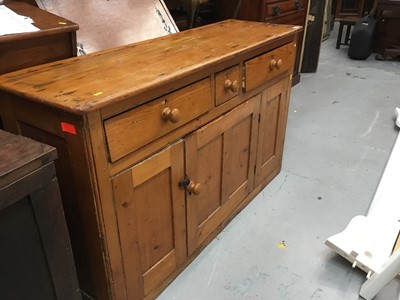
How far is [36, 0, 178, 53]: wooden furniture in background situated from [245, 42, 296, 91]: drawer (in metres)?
0.51

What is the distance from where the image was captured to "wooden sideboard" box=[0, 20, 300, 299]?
3.15ft

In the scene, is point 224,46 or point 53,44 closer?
point 53,44

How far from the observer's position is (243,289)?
1.42 meters

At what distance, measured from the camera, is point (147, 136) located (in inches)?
42.0

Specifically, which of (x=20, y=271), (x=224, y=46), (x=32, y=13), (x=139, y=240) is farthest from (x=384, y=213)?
(x=32, y=13)

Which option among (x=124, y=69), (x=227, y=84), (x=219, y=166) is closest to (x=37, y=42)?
(x=124, y=69)

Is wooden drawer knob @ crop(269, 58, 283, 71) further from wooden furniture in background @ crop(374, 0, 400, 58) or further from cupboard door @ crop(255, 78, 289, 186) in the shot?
wooden furniture in background @ crop(374, 0, 400, 58)

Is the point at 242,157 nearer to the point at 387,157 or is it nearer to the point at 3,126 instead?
the point at 3,126

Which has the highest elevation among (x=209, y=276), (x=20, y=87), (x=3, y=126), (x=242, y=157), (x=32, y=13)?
(x=32, y=13)

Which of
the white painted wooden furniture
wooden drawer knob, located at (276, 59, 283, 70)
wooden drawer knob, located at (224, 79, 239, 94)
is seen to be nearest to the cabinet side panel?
wooden drawer knob, located at (224, 79, 239, 94)

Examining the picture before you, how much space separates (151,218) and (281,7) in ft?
7.22

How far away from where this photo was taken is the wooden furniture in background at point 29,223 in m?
0.74

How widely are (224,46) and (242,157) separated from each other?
0.53m

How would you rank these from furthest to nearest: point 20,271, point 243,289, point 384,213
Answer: point 384,213
point 243,289
point 20,271
